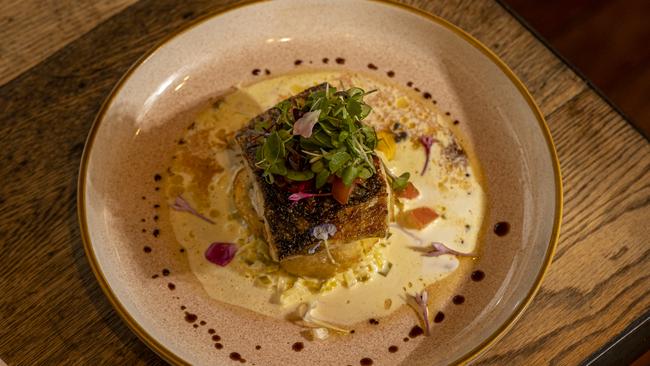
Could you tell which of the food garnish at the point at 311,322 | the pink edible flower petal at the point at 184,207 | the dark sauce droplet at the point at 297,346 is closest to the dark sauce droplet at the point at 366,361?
the food garnish at the point at 311,322

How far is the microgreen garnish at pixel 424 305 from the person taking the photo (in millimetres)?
3012

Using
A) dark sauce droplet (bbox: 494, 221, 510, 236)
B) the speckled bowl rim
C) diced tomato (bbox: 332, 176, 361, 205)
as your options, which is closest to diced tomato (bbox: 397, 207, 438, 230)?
dark sauce droplet (bbox: 494, 221, 510, 236)

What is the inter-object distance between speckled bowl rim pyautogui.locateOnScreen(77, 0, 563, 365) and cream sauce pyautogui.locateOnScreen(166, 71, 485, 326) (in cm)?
36

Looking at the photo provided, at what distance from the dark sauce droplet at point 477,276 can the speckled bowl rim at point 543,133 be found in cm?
24

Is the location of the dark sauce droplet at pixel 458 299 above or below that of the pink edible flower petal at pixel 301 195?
below

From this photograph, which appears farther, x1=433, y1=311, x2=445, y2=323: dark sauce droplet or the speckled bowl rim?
x1=433, y1=311, x2=445, y2=323: dark sauce droplet

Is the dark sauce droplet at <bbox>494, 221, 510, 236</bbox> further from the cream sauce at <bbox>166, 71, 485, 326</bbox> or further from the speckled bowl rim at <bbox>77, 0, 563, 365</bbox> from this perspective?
the speckled bowl rim at <bbox>77, 0, 563, 365</bbox>

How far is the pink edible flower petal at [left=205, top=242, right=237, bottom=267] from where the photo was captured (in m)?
3.16

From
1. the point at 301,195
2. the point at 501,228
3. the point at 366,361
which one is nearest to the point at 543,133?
the point at 501,228

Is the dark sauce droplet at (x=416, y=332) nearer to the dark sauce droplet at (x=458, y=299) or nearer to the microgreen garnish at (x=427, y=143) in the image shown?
the dark sauce droplet at (x=458, y=299)

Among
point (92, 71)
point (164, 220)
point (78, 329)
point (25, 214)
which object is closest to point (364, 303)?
point (164, 220)

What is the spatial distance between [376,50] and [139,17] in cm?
131

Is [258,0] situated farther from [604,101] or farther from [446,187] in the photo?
[604,101]

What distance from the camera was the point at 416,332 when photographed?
9.86 ft
